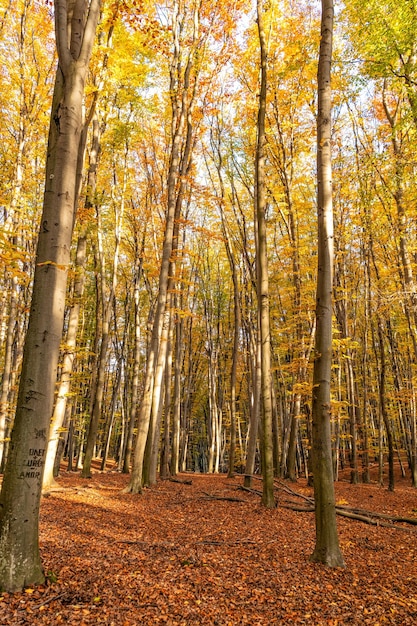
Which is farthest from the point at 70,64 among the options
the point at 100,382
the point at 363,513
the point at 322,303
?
the point at 100,382

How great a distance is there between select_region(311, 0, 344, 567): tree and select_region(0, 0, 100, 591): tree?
133 inches

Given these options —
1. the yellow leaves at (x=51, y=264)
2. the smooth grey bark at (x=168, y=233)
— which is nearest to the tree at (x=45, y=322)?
the yellow leaves at (x=51, y=264)

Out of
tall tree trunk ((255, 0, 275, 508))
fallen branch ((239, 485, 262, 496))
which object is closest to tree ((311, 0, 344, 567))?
tall tree trunk ((255, 0, 275, 508))

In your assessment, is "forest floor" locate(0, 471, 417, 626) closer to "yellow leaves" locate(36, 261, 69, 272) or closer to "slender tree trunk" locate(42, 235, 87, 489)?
"slender tree trunk" locate(42, 235, 87, 489)

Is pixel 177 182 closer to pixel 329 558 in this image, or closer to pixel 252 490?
pixel 252 490

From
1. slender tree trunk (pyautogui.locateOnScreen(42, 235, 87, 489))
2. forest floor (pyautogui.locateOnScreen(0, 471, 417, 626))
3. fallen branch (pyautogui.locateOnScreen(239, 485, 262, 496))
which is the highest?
→ slender tree trunk (pyautogui.locateOnScreen(42, 235, 87, 489))

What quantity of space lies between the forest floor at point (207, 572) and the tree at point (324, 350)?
392 millimetres

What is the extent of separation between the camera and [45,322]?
3590 mm

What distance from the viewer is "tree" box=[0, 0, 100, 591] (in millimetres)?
3268

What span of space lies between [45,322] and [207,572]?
3.47 meters

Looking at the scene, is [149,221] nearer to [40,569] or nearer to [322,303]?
[322,303]

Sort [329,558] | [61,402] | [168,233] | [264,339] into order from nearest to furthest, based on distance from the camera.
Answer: [329,558] < [264,339] < [61,402] < [168,233]

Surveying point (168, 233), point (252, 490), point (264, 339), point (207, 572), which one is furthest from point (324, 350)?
point (252, 490)

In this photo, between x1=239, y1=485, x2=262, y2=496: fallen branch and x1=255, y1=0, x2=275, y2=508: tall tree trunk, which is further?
x1=239, y1=485, x2=262, y2=496: fallen branch
